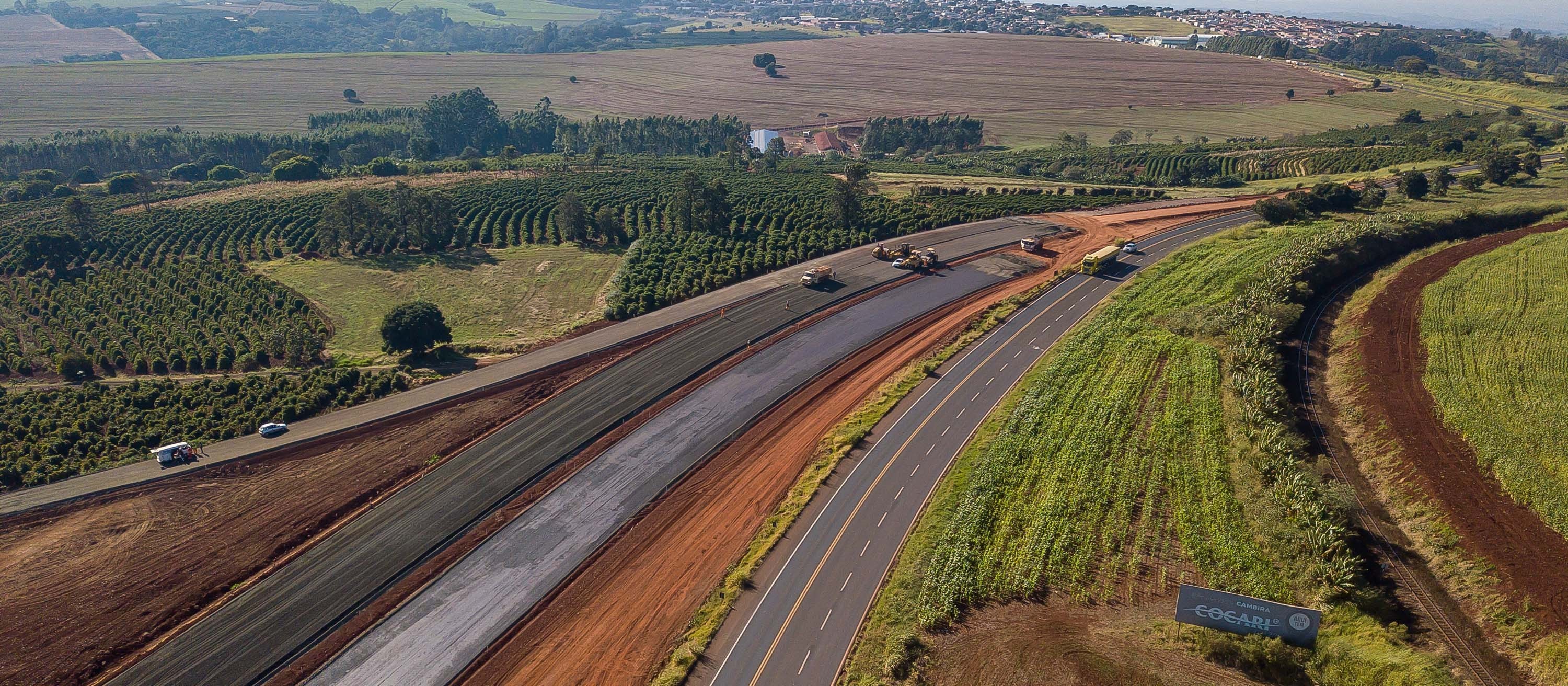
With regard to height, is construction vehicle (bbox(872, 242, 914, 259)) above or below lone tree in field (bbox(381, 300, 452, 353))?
above

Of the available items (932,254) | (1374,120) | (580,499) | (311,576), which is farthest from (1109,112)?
(311,576)

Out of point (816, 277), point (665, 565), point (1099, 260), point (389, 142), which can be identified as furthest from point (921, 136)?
point (665, 565)

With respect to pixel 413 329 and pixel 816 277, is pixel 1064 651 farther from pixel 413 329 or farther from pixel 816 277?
pixel 413 329

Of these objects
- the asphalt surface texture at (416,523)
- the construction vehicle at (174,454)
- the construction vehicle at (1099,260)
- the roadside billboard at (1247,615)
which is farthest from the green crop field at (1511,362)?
the construction vehicle at (174,454)

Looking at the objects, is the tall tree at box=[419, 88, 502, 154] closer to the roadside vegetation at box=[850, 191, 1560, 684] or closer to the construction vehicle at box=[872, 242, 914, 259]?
the construction vehicle at box=[872, 242, 914, 259]

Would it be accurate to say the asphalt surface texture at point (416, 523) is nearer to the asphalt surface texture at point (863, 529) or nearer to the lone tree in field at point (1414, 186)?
the asphalt surface texture at point (863, 529)

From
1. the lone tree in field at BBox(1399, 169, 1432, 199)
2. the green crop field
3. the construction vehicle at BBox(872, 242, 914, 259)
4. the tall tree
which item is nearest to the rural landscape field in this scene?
the green crop field
